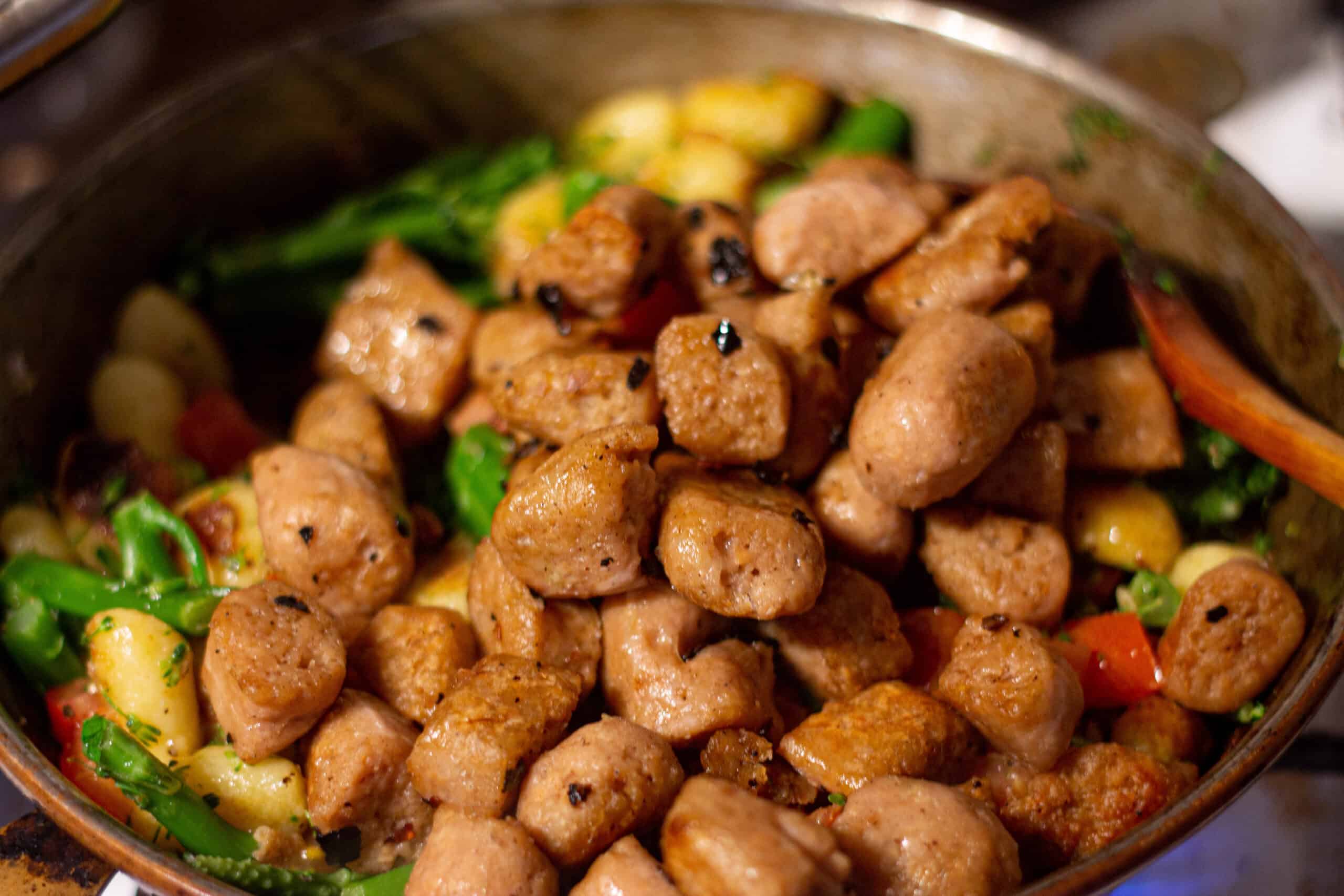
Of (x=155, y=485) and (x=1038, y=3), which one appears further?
(x=1038, y=3)

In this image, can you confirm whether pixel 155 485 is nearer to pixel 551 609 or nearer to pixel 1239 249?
pixel 551 609

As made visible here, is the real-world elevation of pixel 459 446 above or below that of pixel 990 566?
above

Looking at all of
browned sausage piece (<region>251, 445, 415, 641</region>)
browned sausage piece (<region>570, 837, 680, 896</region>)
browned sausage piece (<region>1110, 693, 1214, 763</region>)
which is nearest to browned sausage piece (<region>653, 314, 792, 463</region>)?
browned sausage piece (<region>251, 445, 415, 641</region>)

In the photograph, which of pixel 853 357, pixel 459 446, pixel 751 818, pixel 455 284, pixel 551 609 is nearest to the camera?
pixel 751 818

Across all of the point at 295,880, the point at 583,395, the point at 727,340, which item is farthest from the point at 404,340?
the point at 295,880

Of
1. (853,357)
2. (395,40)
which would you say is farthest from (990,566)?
(395,40)

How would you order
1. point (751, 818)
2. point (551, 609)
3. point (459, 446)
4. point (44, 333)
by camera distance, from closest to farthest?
point (751, 818) → point (551, 609) → point (459, 446) → point (44, 333)

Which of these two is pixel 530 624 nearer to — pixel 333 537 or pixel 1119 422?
pixel 333 537

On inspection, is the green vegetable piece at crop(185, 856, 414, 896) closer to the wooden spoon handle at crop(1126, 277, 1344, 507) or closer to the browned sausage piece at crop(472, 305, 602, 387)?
the browned sausage piece at crop(472, 305, 602, 387)
